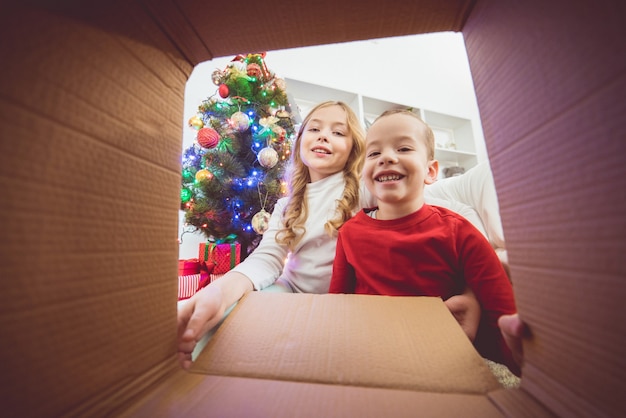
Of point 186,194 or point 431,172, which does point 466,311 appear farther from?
point 186,194

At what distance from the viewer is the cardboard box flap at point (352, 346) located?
282 millimetres

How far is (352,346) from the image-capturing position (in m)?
0.33

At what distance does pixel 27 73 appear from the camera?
7.5 inches

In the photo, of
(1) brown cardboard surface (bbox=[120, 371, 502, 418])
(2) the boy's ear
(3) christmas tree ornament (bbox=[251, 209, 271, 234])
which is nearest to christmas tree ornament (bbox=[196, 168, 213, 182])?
(3) christmas tree ornament (bbox=[251, 209, 271, 234])

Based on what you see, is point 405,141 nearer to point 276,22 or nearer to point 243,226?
point 276,22

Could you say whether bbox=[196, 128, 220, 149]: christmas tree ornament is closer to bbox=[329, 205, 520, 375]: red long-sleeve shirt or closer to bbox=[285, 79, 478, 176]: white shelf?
bbox=[285, 79, 478, 176]: white shelf

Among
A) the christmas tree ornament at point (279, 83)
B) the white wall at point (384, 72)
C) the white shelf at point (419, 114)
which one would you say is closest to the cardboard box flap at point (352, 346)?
the christmas tree ornament at point (279, 83)

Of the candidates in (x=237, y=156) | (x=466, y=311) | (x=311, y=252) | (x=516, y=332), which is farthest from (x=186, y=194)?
(x=516, y=332)

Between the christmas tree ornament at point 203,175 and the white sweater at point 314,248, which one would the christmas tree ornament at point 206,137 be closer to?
the christmas tree ornament at point 203,175

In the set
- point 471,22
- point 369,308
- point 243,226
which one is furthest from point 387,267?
point 243,226

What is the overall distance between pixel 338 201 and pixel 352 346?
66cm

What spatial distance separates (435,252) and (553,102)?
17.8 inches

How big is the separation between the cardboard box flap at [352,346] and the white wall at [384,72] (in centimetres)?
240

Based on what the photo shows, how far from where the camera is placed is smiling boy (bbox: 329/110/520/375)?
1.86 ft
